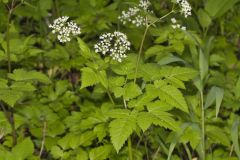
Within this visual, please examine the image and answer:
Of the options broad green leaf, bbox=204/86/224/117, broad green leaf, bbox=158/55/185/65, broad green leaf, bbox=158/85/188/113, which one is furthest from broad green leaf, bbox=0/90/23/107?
broad green leaf, bbox=204/86/224/117

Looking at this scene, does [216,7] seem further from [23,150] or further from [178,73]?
[23,150]

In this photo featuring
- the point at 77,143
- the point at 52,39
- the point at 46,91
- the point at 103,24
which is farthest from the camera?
the point at 52,39

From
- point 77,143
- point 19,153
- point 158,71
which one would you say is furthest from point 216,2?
point 19,153

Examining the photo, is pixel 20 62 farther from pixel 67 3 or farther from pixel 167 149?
pixel 167 149

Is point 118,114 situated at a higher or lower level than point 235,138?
higher

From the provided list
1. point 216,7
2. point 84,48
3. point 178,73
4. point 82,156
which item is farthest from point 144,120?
point 216,7

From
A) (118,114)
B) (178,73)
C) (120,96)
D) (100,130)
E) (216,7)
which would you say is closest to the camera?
(118,114)
